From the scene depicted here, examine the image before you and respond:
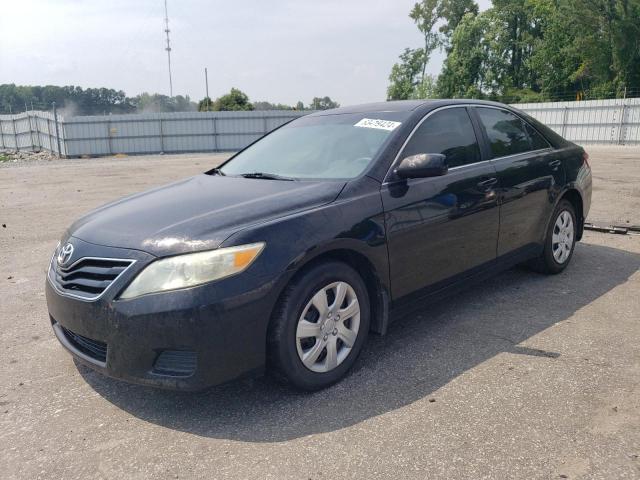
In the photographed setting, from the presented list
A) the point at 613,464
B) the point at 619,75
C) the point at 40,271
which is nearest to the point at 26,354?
the point at 40,271

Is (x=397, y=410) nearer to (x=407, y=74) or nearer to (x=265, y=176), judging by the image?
(x=265, y=176)

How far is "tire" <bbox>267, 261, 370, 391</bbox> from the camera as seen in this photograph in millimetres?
2836

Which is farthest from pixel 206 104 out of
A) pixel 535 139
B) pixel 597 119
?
pixel 535 139

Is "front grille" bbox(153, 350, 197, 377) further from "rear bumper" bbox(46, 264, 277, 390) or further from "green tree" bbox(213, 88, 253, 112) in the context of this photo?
"green tree" bbox(213, 88, 253, 112)

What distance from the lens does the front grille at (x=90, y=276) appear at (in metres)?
2.77

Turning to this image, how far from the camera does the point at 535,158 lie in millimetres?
4680

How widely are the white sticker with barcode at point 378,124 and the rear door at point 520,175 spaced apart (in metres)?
0.94

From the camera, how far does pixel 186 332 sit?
2.58 meters

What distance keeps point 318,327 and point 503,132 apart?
2572mm

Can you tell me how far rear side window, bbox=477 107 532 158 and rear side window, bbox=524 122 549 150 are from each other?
7 cm

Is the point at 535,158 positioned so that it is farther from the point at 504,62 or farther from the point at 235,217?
the point at 504,62

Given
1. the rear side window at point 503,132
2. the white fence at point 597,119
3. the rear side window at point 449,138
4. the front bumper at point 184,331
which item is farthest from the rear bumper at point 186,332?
the white fence at point 597,119

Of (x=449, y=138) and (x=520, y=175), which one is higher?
(x=449, y=138)

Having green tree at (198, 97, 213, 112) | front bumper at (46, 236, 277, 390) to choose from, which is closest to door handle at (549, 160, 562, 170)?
front bumper at (46, 236, 277, 390)
